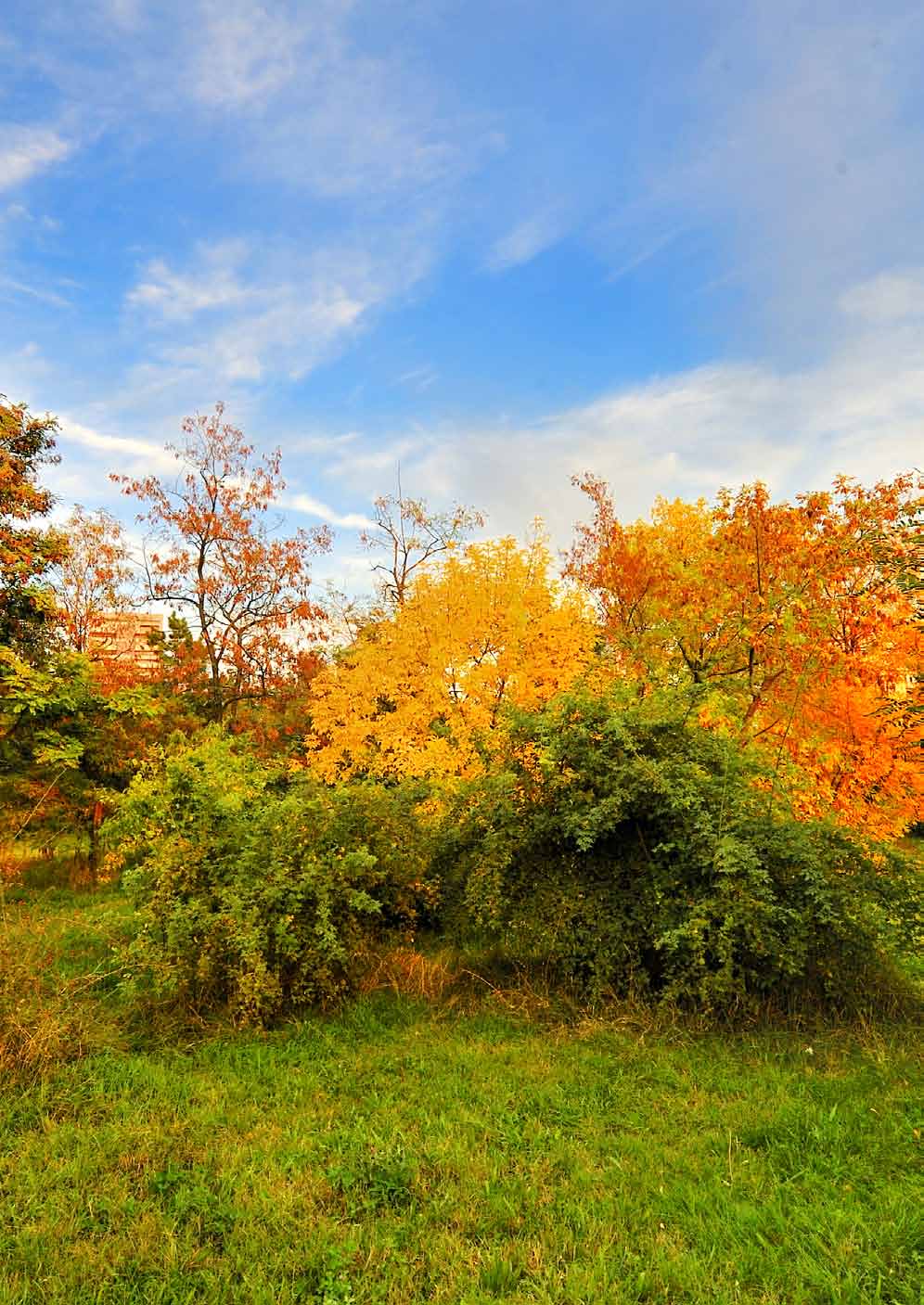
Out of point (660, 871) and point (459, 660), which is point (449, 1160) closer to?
point (660, 871)

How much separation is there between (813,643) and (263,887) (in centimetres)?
678

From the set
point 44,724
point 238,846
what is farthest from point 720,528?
point 44,724

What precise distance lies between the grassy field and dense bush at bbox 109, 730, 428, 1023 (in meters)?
0.43

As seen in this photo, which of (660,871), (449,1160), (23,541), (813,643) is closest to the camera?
(449,1160)

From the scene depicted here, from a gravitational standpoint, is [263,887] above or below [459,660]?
below

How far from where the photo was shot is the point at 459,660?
12125 millimetres

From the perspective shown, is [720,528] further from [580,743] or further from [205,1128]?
[205,1128]

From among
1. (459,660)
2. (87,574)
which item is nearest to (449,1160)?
(459,660)

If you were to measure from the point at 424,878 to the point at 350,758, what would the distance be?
711 centimetres

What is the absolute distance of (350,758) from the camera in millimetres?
13859

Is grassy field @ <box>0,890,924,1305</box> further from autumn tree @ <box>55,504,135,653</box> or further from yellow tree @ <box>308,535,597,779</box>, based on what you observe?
autumn tree @ <box>55,504,135,653</box>

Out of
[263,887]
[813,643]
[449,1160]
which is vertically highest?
[813,643]

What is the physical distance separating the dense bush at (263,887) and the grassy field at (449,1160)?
17.0 inches

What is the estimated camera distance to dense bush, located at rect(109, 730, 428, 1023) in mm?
5516
